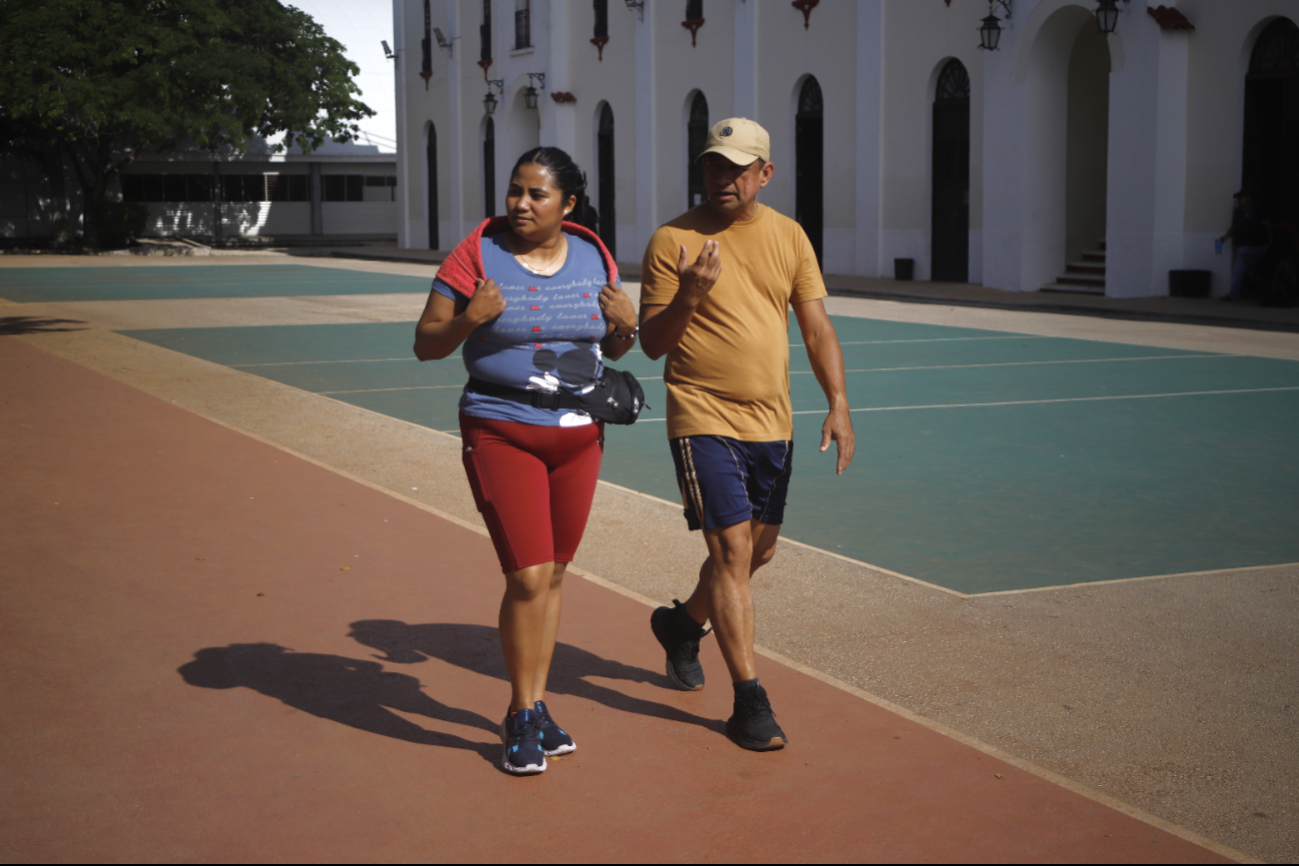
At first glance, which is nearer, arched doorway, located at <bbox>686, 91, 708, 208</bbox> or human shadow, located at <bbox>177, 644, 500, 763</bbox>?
human shadow, located at <bbox>177, 644, 500, 763</bbox>

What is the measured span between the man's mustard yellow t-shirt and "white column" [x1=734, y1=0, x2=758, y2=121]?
30.2 m

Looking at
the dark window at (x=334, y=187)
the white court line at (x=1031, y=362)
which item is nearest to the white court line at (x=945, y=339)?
the white court line at (x=1031, y=362)

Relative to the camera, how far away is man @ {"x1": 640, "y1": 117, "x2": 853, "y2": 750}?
15.3ft

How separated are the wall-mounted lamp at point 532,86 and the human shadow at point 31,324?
24390 mm

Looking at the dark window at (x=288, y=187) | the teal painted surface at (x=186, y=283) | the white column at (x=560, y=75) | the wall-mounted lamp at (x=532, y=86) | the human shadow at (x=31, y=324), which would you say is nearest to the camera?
the human shadow at (x=31, y=324)

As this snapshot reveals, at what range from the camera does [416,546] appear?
734 centimetres

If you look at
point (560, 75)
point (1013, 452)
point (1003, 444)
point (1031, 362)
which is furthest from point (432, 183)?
point (1013, 452)

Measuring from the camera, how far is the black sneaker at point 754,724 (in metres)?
4.54

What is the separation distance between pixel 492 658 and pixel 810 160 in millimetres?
29516

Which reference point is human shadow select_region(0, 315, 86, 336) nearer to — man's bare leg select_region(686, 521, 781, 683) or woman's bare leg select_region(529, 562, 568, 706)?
woman's bare leg select_region(529, 562, 568, 706)

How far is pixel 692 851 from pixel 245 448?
7.11 metres

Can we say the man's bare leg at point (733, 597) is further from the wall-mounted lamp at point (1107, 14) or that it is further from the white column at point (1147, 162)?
the wall-mounted lamp at point (1107, 14)

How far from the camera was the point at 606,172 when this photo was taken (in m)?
42.7

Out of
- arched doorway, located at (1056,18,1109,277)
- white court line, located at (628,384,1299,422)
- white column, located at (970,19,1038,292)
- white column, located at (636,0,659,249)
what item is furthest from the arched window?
white court line, located at (628,384,1299,422)
